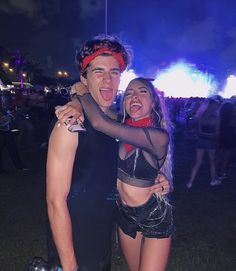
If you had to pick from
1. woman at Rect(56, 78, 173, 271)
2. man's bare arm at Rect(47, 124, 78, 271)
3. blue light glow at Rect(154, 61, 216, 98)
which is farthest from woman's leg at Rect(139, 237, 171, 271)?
blue light glow at Rect(154, 61, 216, 98)

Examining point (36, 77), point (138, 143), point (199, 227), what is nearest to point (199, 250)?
point (199, 227)

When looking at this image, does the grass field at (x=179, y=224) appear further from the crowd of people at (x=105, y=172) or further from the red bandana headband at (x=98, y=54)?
the red bandana headband at (x=98, y=54)

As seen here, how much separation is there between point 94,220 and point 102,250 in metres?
0.27

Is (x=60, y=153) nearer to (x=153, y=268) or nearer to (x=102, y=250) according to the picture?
(x=102, y=250)

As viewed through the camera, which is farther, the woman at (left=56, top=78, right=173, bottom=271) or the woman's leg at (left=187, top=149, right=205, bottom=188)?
the woman's leg at (left=187, top=149, right=205, bottom=188)

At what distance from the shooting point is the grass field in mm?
4438

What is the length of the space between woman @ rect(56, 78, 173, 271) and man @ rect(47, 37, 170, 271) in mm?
421

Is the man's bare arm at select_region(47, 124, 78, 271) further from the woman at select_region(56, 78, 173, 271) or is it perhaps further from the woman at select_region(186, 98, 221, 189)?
the woman at select_region(186, 98, 221, 189)

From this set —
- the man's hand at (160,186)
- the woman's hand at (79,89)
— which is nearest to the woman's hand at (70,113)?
the woman's hand at (79,89)

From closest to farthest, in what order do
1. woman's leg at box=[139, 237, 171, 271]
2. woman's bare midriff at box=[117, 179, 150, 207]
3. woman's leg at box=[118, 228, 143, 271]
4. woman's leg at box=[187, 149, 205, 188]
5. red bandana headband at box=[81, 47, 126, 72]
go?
red bandana headband at box=[81, 47, 126, 72] < woman's leg at box=[139, 237, 171, 271] < woman's bare midriff at box=[117, 179, 150, 207] < woman's leg at box=[118, 228, 143, 271] < woman's leg at box=[187, 149, 205, 188]

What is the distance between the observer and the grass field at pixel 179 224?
444 centimetres

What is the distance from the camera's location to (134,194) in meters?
2.74

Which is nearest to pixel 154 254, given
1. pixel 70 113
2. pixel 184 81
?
pixel 70 113

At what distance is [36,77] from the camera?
10531 cm
